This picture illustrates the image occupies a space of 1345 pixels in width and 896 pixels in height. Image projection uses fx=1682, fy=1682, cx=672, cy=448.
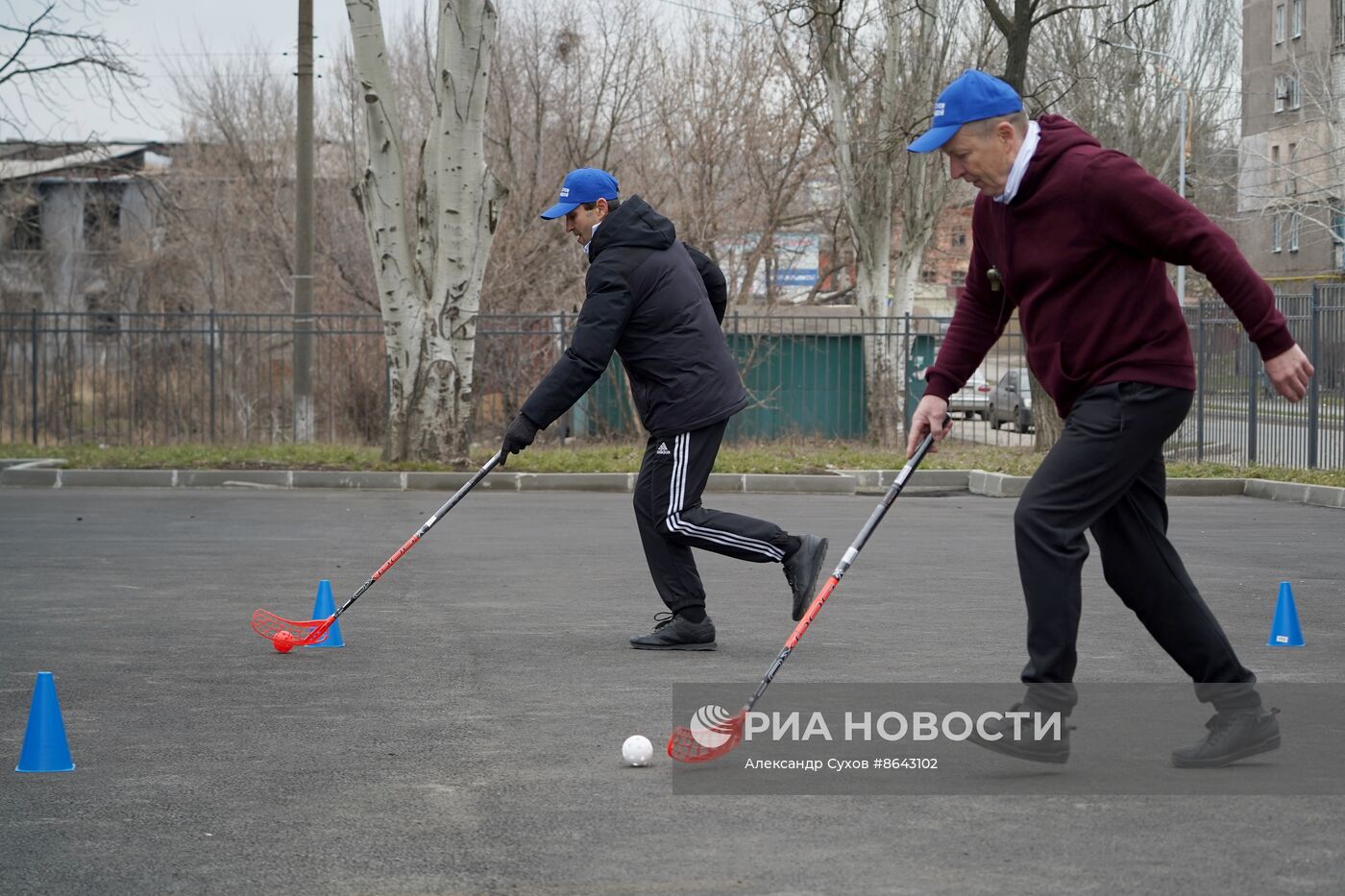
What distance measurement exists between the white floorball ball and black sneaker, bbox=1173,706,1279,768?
1.49 metres

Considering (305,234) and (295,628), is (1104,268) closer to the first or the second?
(295,628)

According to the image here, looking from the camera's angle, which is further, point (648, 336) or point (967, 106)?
point (648, 336)

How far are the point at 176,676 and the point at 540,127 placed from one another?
21.3m

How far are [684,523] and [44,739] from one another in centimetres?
290

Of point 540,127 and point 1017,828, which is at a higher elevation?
point 540,127

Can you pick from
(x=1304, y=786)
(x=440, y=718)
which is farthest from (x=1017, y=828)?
(x=440, y=718)

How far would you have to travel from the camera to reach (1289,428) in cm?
1861

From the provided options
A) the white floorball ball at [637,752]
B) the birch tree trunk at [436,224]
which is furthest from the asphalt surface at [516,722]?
the birch tree trunk at [436,224]

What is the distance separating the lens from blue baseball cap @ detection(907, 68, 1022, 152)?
462cm

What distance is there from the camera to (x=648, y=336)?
7.08m

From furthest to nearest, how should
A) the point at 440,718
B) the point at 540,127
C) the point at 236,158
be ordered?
1. the point at 236,158
2. the point at 540,127
3. the point at 440,718

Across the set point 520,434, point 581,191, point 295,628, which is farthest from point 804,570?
point 295,628

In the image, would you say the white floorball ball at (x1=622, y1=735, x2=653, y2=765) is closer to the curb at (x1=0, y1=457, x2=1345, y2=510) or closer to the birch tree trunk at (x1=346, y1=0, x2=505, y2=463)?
the curb at (x1=0, y1=457, x2=1345, y2=510)

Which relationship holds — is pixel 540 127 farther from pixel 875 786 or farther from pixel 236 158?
A: pixel 875 786
